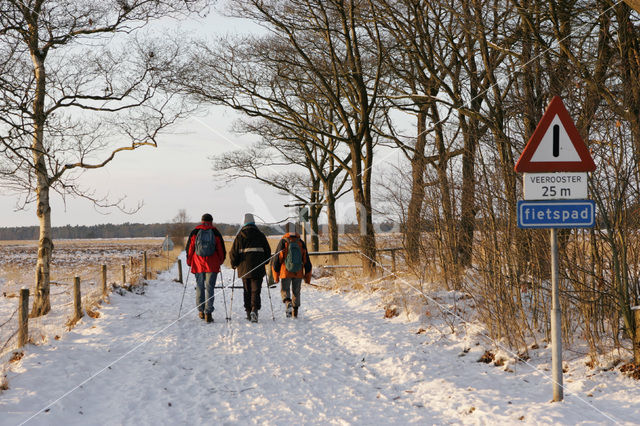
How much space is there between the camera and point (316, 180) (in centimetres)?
3056

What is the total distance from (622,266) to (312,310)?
7178 millimetres

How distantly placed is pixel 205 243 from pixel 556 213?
689 centimetres

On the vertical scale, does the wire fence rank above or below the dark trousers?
below

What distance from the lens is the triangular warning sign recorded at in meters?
4.46

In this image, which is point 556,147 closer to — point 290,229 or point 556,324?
point 556,324

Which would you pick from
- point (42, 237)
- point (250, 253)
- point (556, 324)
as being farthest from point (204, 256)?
point (556, 324)

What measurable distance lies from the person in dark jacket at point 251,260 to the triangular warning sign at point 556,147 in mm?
6361

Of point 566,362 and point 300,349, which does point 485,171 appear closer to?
point 566,362

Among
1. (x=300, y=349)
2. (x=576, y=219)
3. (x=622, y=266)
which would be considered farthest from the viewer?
(x=300, y=349)

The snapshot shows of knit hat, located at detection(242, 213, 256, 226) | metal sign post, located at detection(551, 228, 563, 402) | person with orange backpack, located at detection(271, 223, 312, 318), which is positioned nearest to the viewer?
metal sign post, located at detection(551, 228, 563, 402)

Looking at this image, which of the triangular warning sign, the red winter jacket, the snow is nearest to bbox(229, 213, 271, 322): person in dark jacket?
the red winter jacket

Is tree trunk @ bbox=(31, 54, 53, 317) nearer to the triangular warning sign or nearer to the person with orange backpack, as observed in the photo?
the person with orange backpack

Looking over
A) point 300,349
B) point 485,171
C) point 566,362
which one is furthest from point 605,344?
point 300,349

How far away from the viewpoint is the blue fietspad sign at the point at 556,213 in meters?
4.50
